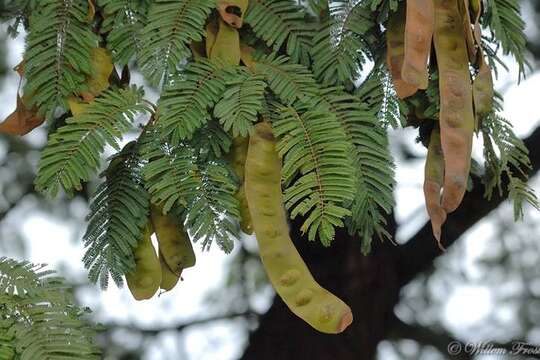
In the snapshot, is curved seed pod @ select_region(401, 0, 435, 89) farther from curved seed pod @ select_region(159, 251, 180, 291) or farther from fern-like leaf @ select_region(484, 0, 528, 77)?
curved seed pod @ select_region(159, 251, 180, 291)

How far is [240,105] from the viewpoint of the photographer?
2.99 ft

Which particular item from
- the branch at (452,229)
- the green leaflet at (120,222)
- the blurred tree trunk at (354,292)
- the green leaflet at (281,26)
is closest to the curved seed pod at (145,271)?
the green leaflet at (120,222)

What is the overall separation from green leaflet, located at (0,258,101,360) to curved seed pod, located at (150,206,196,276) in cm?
9

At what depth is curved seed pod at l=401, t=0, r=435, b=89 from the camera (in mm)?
895

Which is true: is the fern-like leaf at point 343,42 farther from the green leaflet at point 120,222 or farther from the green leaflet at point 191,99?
the green leaflet at point 120,222

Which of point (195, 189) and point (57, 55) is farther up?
point (57, 55)

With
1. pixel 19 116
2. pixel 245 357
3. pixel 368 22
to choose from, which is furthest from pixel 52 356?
pixel 245 357

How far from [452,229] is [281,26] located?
1.11 metres

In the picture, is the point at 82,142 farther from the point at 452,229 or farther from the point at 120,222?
the point at 452,229

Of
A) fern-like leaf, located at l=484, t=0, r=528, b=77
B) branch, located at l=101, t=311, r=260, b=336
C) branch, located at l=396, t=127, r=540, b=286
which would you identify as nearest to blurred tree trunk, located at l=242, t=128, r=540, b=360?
branch, located at l=396, t=127, r=540, b=286

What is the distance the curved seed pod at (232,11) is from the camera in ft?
3.19

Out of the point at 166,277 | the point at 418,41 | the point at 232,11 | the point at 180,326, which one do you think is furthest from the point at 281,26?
→ the point at 180,326

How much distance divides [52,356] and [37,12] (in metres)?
0.37

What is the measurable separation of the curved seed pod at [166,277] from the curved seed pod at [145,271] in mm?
11
